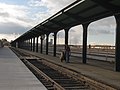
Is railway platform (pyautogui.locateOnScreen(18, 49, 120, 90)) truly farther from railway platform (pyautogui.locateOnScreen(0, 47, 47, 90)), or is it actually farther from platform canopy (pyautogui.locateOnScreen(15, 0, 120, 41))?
platform canopy (pyautogui.locateOnScreen(15, 0, 120, 41))

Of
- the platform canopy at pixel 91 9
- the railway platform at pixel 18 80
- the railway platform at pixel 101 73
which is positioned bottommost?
the railway platform at pixel 18 80

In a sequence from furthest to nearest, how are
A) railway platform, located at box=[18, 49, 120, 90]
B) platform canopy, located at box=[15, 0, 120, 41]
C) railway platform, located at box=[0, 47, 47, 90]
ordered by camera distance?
platform canopy, located at box=[15, 0, 120, 41], railway platform, located at box=[18, 49, 120, 90], railway platform, located at box=[0, 47, 47, 90]

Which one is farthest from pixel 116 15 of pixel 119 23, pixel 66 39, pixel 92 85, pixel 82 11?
pixel 66 39

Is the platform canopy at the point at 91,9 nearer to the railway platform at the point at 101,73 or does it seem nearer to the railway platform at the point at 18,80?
the railway platform at the point at 101,73

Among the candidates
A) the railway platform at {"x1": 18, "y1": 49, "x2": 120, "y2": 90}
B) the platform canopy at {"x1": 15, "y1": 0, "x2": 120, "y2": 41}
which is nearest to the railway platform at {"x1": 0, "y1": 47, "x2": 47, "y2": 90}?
the railway platform at {"x1": 18, "y1": 49, "x2": 120, "y2": 90}

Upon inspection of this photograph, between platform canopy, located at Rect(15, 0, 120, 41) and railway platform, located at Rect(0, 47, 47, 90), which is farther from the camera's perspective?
platform canopy, located at Rect(15, 0, 120, 41)

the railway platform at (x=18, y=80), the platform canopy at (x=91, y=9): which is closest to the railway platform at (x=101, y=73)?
the railway platform at (x=18, y=80)

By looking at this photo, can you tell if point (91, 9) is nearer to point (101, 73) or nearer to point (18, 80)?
point (101, 73)

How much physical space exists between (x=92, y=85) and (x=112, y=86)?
187cm

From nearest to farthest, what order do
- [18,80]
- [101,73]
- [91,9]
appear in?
[18,80]
[101,73]
[91,9]

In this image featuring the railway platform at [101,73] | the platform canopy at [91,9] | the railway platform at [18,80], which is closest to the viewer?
the railway platform at [18,80]

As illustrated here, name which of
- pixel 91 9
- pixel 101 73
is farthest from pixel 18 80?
pixel 91 9

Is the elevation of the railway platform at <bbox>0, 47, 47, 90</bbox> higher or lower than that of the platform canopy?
lower

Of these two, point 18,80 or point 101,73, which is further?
point 101,73
